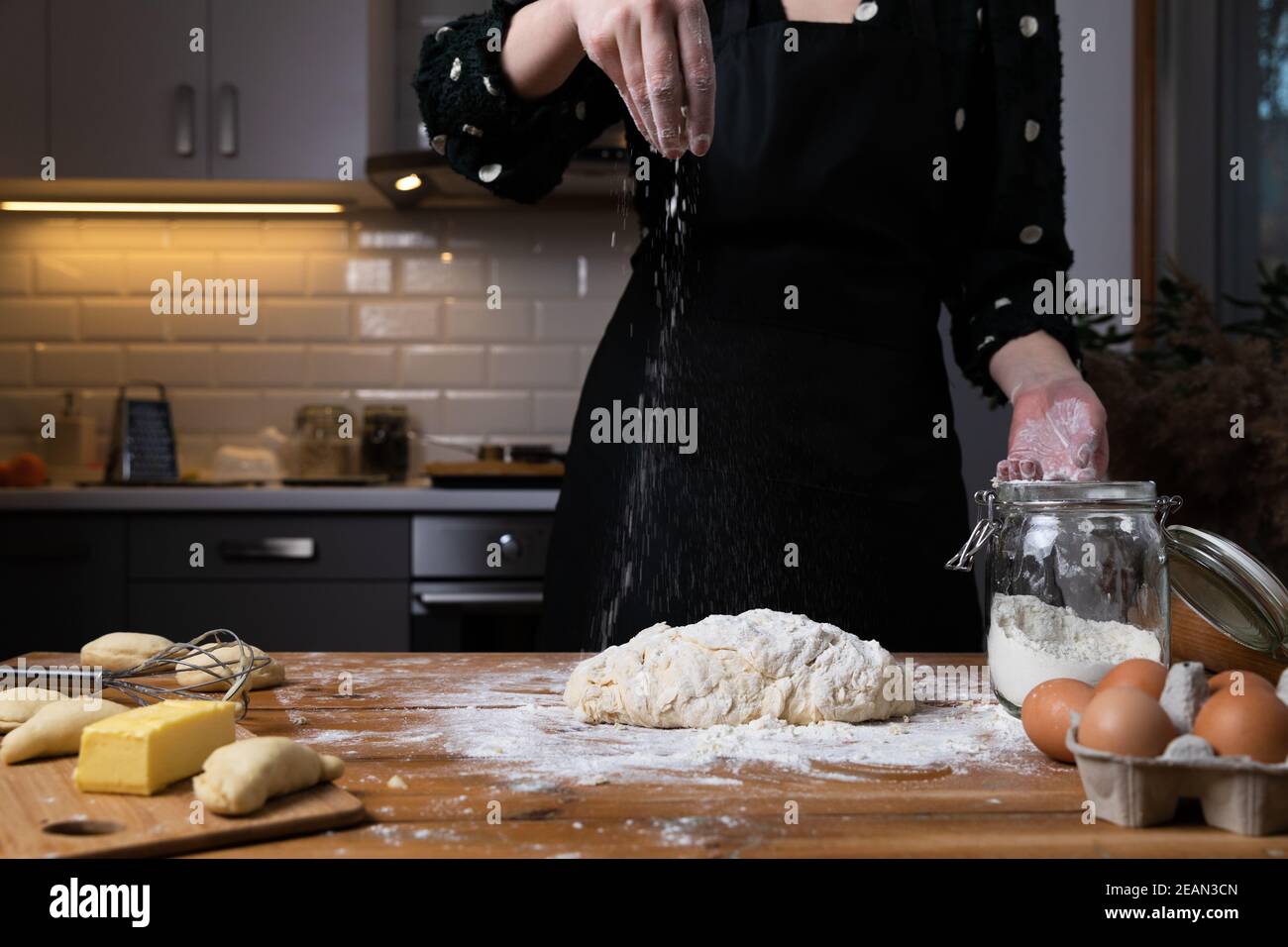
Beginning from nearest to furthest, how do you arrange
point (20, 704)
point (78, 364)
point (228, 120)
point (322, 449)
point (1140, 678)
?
point (1140, 678) → point (20, 704) → point (228, 120) → point (322, 449) → point (78, 364)

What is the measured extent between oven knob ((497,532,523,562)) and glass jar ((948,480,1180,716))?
4.84 feet

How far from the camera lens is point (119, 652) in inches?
39.8

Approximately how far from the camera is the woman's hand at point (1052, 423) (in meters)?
0.99

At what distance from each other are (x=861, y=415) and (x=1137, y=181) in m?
1.35

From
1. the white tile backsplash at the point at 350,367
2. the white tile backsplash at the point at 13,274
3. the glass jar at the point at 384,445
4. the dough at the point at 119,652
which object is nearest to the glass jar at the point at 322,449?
the glass jar at the point at 384,445

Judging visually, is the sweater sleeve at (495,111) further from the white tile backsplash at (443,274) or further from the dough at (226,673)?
the white tile backsplash at (443,274)

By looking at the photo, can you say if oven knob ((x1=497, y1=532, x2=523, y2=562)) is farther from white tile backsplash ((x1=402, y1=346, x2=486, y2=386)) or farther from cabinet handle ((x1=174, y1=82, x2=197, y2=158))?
cabinet handle ((x1=174, y1=82, x2=197, y2=158))

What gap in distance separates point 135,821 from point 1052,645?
0.58 meters

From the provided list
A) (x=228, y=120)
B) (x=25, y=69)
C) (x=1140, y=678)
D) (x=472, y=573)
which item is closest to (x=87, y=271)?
(x=25, y=69)

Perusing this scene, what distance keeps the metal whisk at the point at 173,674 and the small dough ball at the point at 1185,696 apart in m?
0.59

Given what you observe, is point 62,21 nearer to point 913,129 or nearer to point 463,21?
point 463,21

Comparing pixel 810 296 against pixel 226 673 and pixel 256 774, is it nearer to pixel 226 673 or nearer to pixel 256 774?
pixel 226 673

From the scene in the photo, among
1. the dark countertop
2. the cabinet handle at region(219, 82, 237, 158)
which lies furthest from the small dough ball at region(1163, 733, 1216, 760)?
the cabinet handle at region(219, 82, 237, 158)
